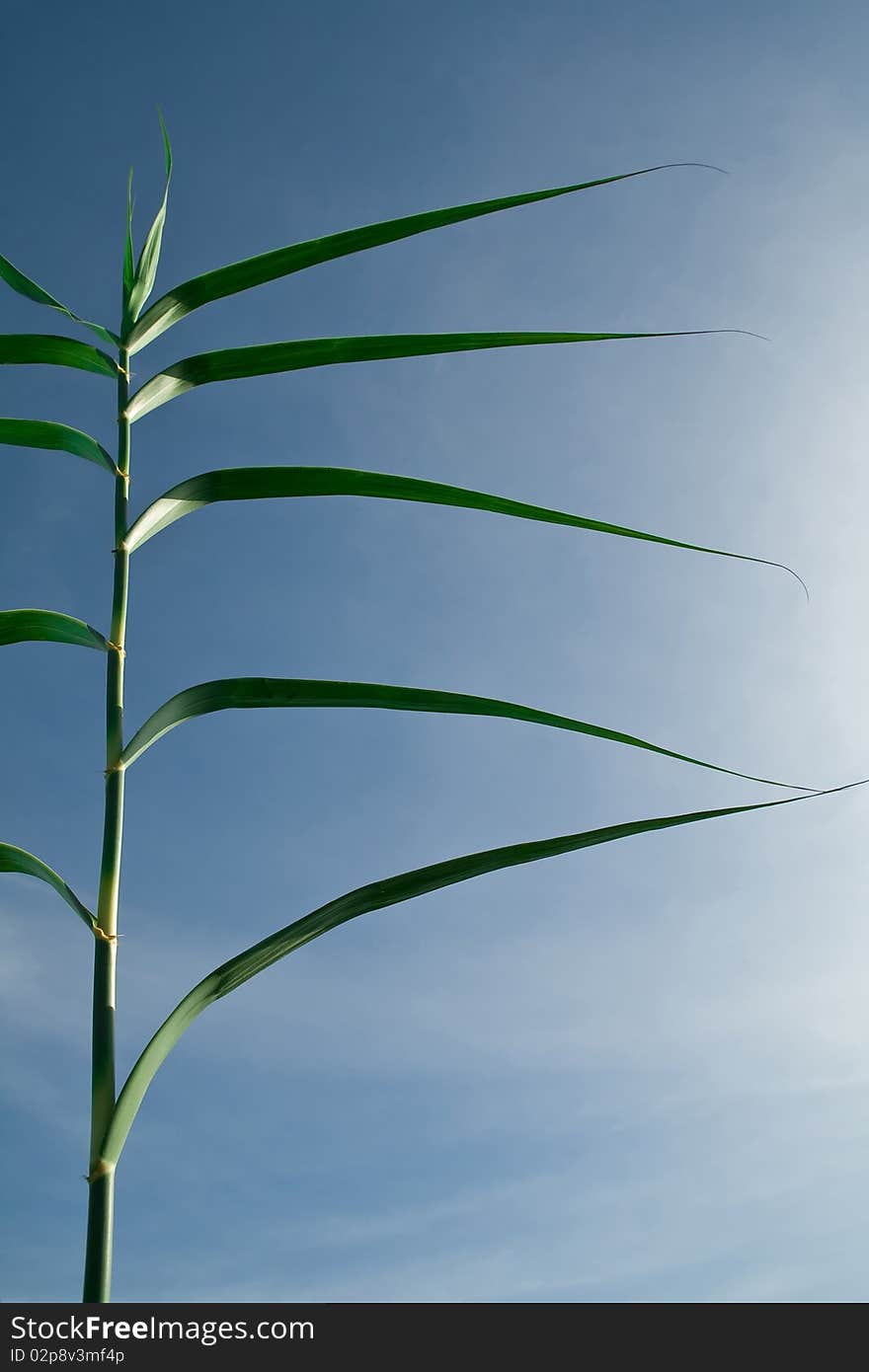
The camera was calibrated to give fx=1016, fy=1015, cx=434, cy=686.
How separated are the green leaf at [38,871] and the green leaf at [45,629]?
17cm

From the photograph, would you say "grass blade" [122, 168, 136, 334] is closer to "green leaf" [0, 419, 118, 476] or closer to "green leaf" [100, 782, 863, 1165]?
"green leaf" [0, 419, 118, 476]

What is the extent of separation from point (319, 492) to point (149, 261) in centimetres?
48

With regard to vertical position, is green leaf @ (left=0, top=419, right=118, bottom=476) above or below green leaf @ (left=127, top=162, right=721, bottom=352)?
below

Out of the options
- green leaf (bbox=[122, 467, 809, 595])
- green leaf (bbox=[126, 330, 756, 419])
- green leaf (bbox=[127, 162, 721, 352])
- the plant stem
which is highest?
green leaf (bbox=[127, 162, 721, 352])

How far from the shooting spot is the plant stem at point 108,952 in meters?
0.58

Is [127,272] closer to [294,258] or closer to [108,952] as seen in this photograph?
[294,258]

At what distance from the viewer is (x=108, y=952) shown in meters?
0.66

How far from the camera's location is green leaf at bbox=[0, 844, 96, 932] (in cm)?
68

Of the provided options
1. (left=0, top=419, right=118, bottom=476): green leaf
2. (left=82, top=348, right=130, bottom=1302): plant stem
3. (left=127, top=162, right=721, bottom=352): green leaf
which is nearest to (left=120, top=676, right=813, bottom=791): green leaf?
(left=82, top=348, right=130, bottom=1302): plant stem

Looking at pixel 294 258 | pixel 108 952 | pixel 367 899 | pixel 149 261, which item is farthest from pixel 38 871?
pixel 149 261

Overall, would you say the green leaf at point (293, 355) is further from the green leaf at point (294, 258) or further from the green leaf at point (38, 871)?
the green leaf at point (38, 871)

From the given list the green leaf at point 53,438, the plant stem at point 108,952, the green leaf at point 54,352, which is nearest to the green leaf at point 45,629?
the plant stem at point 108,952

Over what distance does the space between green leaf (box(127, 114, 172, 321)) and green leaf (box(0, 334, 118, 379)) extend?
11 cm
